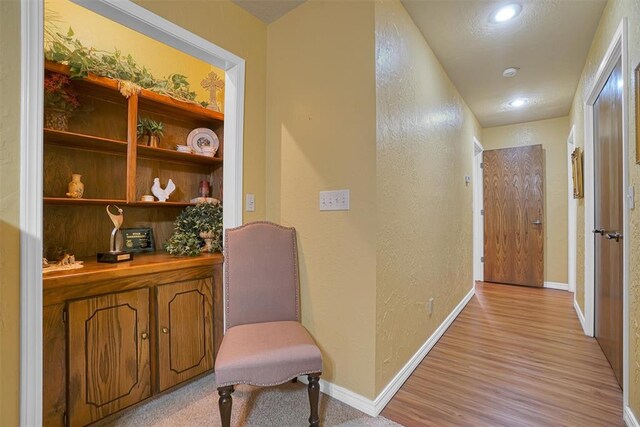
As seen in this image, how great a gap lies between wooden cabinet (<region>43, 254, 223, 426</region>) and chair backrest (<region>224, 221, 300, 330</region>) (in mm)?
250

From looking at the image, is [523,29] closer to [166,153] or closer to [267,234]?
[267,234]

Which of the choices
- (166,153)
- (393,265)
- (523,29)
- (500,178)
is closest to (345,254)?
(393,265)

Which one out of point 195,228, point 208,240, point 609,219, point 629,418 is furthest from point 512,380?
point 195,228

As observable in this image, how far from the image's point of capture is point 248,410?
5.19 feet

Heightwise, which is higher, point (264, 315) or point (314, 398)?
point (264, 315)

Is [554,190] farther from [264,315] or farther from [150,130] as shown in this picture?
[150,130]

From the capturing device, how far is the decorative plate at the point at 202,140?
2.27 metres

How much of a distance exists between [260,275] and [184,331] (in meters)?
0.58

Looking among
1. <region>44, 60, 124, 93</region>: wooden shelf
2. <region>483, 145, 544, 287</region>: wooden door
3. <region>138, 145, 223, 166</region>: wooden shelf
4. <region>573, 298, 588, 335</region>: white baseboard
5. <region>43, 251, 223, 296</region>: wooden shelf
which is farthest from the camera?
<region>483, 145, 544, 287</region>: wooden door

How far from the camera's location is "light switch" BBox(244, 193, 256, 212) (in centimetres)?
193

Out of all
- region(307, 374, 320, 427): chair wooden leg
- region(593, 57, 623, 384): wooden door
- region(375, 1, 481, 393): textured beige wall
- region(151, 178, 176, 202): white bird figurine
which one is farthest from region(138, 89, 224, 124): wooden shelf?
region(593, 57, 623, 384): wooden door

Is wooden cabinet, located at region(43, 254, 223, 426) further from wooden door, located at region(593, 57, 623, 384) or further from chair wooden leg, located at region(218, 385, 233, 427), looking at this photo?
wooden door, located at region(593, 57, 623, 384)

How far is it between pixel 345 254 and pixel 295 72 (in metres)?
1.24

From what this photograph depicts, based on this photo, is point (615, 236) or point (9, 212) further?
point (615, 236)
